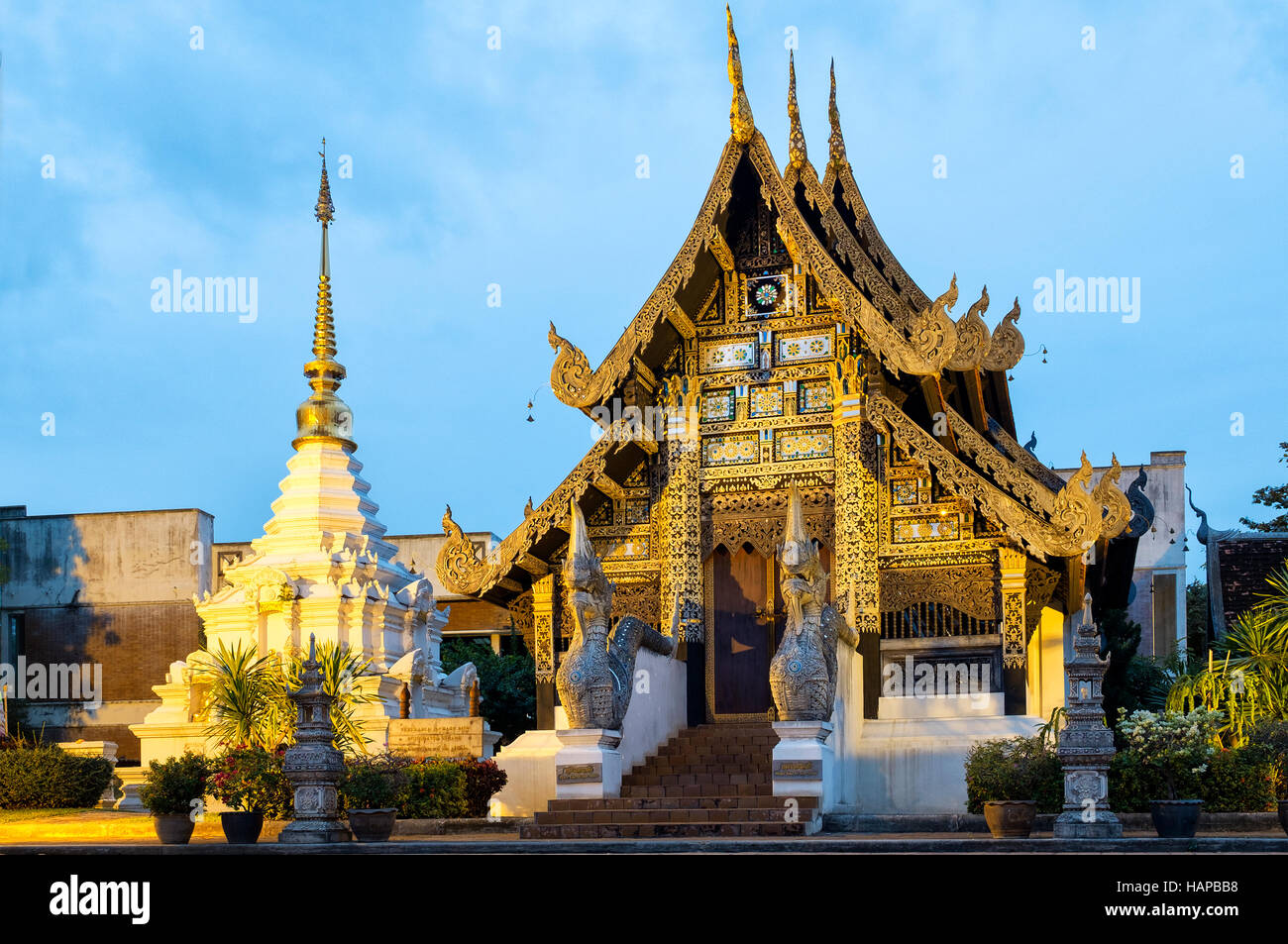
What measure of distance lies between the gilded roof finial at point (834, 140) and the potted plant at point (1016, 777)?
8.79 metres

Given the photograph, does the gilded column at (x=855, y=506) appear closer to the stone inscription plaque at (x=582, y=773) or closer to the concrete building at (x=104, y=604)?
the stone inscription plaque at (x=582, y=773)

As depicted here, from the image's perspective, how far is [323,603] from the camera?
24.4 meters

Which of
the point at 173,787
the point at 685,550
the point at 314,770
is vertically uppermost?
the point at 685,550

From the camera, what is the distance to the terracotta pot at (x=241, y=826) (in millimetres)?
13805

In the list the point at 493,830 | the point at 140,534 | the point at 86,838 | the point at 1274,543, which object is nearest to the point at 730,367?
the point at 493,830

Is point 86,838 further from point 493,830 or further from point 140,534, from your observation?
point 140,534

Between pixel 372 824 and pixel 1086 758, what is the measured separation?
5.89 meters

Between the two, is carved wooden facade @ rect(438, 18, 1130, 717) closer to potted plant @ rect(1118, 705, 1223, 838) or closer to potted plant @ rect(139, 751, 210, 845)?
potted plant @ rect(1118, 705, 1223, 838)

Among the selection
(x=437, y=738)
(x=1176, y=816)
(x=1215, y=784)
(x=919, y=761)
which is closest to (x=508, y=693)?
(x=437, y=738)

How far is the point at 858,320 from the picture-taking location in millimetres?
16828

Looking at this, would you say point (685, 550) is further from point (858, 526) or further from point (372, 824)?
point (372, 824)

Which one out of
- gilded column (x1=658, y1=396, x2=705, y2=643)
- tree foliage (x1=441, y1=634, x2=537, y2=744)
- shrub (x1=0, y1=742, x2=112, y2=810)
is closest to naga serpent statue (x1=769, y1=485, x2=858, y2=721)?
gilded column (x1=658, y1=396, x2=705, y2=643)

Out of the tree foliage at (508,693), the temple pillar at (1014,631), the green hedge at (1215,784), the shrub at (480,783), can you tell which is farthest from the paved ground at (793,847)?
the tree foliage at (508,693)
